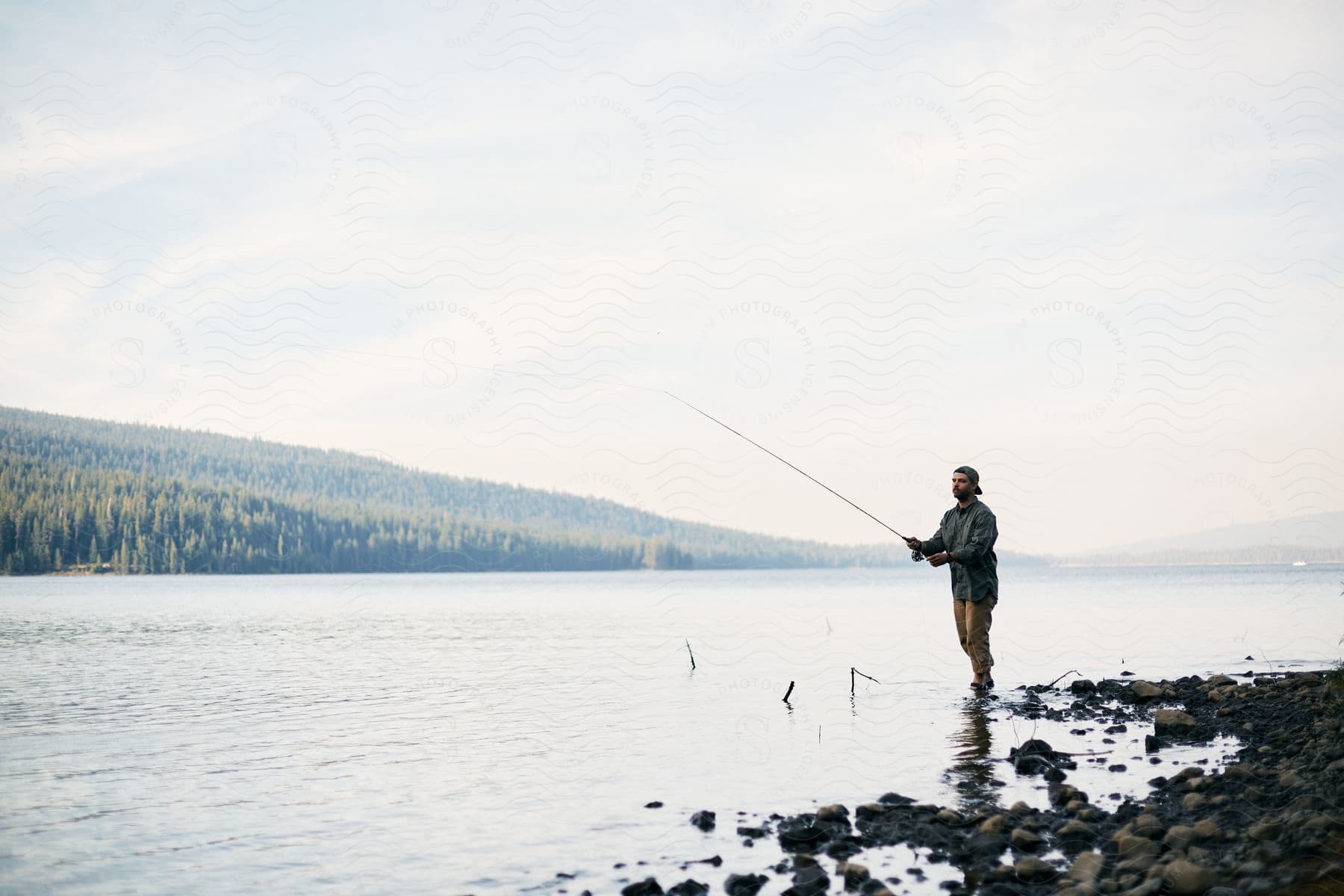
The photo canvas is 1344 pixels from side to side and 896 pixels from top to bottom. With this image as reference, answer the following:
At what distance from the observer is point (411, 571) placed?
167125 millimetres

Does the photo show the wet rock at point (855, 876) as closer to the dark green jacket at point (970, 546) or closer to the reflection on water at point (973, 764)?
the reflection on water at point (973, 764)

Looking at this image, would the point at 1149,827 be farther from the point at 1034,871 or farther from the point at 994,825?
the point at 1034,871

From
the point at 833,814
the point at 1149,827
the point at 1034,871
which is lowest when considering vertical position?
the point at 833,814

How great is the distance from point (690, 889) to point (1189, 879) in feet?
9.81

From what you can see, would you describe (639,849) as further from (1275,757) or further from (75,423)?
(75,423)

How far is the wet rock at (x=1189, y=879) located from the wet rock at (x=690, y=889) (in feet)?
9.09

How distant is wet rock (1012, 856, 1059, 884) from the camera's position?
6.70 metres

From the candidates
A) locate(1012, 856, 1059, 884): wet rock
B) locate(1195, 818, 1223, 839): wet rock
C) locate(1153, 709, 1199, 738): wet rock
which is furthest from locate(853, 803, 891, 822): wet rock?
locate(1153, 709, 1199, 738): wet rock

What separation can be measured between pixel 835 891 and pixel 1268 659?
65.4 feet

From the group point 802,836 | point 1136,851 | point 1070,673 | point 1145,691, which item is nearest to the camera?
point 1136,851

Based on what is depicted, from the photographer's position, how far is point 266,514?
13262 cm

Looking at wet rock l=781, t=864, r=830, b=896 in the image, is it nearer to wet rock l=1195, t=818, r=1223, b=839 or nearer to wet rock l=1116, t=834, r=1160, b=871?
wet rock l=1116, t=834, r=1160, b=871

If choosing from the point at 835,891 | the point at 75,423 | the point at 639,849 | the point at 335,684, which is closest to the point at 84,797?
the point at 639,849

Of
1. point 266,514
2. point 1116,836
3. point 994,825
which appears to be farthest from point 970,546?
point 266,514
